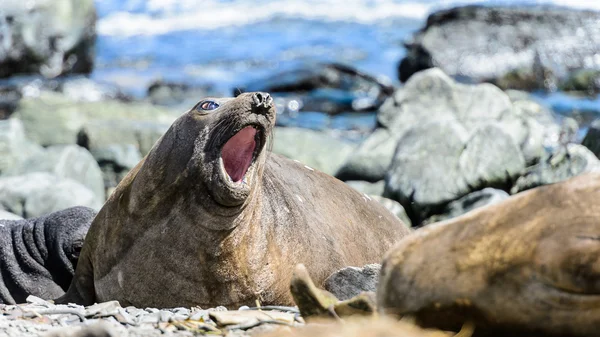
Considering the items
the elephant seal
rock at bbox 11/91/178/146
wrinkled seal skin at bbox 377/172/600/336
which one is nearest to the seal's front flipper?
the elephant seal

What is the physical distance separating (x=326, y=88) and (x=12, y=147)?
34.0 ft

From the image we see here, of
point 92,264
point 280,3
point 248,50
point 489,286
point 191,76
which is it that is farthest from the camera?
point 280,3

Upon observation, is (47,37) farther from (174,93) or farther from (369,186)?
(369,186)

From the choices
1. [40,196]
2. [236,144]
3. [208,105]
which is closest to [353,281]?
[236,144]

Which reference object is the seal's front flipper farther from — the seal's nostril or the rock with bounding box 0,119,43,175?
the rock with bounding box 0,119,43,175

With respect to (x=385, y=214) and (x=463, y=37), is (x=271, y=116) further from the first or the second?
(x=463, y=37)

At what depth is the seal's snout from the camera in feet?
19.7

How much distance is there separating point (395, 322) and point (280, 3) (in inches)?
1391

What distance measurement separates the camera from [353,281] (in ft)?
19.8

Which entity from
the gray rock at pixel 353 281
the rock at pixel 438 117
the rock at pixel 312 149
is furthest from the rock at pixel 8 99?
the gray rock at pixel 353 281

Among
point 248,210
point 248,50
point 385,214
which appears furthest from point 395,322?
point 248,50

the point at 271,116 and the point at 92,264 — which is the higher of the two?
the point at 271,116

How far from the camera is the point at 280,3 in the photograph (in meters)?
38.8

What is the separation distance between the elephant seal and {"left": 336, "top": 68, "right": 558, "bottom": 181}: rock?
6.14 m
